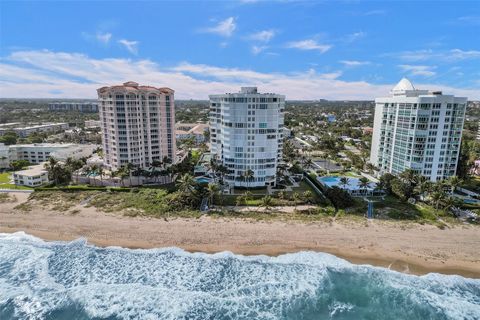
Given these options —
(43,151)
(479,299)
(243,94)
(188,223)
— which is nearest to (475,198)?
(479,299)

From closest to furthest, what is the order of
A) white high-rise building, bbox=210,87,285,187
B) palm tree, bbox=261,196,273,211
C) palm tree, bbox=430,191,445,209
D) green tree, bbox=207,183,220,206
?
palm tree, bbox=430,191,445,209
palm tree, bbox=261,196,273,211
green tree, bbox=207,183,220,206
white high-rise building, bbox=210,87,285,187

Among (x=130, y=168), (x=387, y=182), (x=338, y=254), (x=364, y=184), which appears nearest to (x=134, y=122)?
(x=130, y=168)

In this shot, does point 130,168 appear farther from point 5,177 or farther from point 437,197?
point 437,197

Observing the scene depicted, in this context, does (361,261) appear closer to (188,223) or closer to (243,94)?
(188,223)

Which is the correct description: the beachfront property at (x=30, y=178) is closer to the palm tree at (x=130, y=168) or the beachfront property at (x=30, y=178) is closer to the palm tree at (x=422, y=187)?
the palm tree at (x=130, y=168)

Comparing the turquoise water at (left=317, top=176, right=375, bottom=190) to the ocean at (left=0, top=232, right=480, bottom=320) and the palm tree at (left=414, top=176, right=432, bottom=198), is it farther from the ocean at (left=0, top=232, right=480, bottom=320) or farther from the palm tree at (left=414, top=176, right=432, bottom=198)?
the ocean at (left=0, top=232, right=480, bottom=320)

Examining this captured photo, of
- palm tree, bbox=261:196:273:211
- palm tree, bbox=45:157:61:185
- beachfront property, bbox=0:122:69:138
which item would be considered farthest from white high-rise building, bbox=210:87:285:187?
beachfront property, bbox=0:122:69:138

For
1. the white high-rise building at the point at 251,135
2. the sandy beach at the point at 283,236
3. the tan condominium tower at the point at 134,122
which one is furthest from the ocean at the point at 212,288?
the tan condominium tower at the point at 134,122
